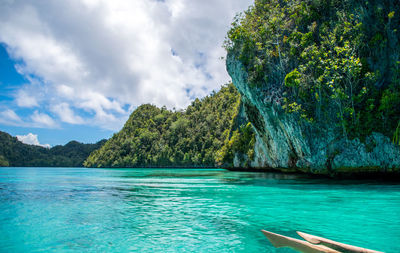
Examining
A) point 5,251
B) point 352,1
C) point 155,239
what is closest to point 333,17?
point 352,1

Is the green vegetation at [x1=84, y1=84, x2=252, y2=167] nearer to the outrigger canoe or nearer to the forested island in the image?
the forested island

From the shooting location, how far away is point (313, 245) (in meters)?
3.88

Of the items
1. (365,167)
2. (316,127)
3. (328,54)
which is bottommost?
(365,167)

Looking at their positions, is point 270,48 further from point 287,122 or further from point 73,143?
point 73,143

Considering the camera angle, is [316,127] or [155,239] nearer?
[155,239]

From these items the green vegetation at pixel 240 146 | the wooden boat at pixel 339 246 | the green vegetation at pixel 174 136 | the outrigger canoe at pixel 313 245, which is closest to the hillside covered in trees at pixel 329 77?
the outrigger canoe at pixel 313 245

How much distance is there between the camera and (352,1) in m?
17.1

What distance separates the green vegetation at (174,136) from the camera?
3044 inches

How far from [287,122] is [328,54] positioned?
5429 millimetres

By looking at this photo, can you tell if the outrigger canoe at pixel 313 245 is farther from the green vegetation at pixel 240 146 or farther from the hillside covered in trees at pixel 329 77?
the green vegetation at pixel 240 146

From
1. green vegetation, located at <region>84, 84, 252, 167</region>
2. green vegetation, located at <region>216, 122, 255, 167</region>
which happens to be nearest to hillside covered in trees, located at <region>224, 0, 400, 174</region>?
green vegetation, located at <region>216, 122, 255, 167</region>

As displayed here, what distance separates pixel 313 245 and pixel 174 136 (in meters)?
88.5

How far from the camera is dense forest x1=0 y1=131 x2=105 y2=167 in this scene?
11038 centimetres

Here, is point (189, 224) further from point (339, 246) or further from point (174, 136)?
point (174, 136)
